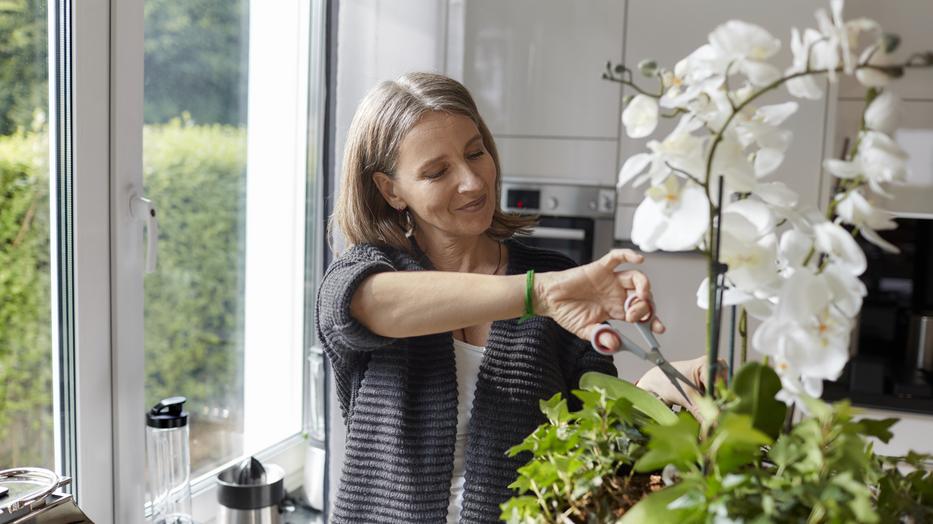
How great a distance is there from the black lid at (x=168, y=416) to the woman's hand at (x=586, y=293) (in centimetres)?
74

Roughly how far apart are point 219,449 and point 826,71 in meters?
1.72

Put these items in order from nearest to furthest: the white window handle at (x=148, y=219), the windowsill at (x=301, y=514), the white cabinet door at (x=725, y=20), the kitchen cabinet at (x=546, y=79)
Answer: the white window handle at (x=148, y=219) < the windowsill at (x=301, y=514) < the white cabinet door at (x=725, y=20) < the kitchen cabinet at (x=546, y=79)

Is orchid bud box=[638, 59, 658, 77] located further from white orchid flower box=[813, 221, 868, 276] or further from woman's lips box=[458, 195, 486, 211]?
woman's lips box=[458, 195, 486, 211]

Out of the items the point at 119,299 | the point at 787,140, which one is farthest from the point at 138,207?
the point at 787,140

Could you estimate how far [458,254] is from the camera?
1.34 meters

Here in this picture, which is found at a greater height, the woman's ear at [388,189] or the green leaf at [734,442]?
the woman's ear at [388,189]

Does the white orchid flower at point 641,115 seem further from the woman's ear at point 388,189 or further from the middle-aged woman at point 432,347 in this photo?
the woman's ear at point 388,189

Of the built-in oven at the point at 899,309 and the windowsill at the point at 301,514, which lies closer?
the windowsill at the point at 301,514

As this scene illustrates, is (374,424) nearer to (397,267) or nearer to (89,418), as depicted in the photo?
(397,267)

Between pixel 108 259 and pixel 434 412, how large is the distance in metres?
0.61

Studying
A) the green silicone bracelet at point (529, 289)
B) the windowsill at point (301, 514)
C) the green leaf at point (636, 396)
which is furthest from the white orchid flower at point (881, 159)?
the windowsill at point (301, 514)

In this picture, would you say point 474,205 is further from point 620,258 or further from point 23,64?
point 23,64

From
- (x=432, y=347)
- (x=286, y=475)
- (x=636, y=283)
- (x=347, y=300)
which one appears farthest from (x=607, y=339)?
(x=286, y=475)

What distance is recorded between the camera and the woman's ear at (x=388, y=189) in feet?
4.25
